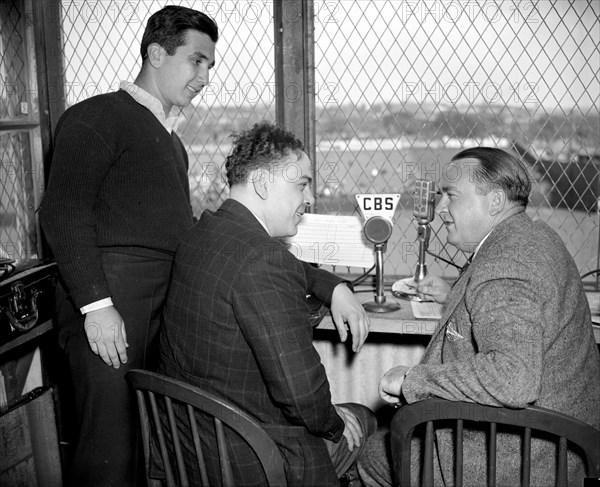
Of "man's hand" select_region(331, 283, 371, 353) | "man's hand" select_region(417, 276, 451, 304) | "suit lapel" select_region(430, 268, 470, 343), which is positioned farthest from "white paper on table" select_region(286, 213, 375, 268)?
"suit lapel" select_region(430, 268, 470, 343)

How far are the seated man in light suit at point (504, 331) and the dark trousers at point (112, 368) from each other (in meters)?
0.77

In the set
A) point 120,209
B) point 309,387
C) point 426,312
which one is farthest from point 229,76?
point 309,387

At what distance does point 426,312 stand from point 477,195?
66 cm

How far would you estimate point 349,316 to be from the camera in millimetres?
1908

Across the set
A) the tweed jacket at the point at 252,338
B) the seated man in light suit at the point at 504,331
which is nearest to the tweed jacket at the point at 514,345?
the seated man in light suit at the point at 504,331

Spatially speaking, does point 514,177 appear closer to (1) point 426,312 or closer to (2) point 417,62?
(1) point 426,312

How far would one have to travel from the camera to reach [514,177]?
1.64 meters

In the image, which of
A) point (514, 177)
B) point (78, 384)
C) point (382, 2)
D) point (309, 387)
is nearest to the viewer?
point (309, 387)

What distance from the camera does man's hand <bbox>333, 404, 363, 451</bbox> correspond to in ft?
6.05

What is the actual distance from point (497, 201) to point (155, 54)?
1.12m

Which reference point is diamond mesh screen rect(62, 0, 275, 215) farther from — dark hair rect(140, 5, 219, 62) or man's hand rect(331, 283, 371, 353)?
man's hand rect(331, 283, 371, 353)

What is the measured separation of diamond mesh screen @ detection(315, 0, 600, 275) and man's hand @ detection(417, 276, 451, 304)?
0.23 m

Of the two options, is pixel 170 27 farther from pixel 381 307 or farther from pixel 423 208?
pixel 381 307

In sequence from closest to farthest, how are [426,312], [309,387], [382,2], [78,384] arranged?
[309,387]
[78,384]
[426,312]
[382,2]
